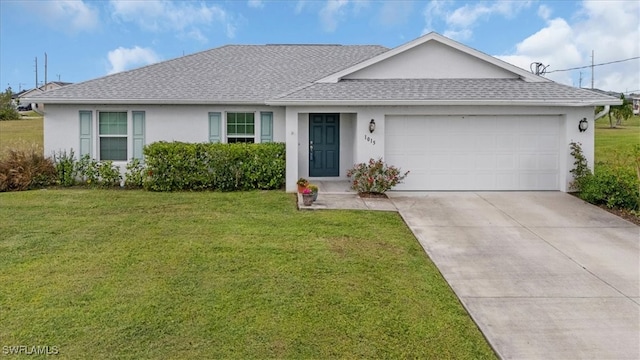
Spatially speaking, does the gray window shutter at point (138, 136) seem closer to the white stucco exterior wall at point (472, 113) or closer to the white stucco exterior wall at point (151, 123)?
the white stucco exterior wall at point (151, 123)

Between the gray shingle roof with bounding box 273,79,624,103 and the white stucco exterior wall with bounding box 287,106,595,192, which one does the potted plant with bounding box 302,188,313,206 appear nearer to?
the white stucco exterior wall with bounding box 287,106,595,192

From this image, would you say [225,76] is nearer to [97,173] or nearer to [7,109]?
[97,173]

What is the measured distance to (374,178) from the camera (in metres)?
12.3

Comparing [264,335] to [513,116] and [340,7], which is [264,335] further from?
[340,7]

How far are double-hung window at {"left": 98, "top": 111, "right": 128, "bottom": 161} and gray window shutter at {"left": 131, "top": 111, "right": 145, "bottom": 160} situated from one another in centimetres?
30

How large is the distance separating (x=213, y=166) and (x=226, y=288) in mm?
7509

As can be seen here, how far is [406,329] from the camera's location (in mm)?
5074

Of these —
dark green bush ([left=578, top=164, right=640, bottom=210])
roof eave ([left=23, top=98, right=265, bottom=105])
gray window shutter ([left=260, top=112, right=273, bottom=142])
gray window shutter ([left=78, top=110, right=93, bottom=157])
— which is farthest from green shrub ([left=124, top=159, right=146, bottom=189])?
dark green bush ([left=578, top=164, right=640, bottom=210])

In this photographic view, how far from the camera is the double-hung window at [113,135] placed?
47.0 ft

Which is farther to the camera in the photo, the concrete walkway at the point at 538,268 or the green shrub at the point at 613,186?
the green shrub at the point at 613,186

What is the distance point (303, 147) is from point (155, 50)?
45.4 feet

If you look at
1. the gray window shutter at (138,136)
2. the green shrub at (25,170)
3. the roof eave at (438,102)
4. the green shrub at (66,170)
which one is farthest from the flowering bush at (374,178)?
the green shrub at (25,170)

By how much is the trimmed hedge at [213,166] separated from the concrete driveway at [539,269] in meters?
3.69

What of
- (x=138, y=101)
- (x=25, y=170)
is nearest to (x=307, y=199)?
(x=138, y=101)
